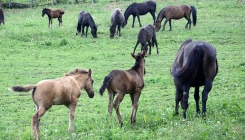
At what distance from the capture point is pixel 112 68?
19359mm

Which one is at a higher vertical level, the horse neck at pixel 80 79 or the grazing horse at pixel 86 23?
the grazing horse at pixel 86 23

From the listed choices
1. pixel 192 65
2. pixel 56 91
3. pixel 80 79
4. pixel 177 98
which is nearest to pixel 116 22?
pixel 177 98

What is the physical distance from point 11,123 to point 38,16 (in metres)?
23.6

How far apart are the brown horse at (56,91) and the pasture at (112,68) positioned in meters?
0.38

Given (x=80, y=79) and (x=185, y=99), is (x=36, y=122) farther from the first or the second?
(x=185, y=99)

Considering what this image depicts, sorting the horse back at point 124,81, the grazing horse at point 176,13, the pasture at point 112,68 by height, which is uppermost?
the grazing horse at point 176,13

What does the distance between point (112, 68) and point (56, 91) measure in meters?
9.63

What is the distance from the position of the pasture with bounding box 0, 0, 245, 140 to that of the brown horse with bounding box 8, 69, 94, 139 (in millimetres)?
379

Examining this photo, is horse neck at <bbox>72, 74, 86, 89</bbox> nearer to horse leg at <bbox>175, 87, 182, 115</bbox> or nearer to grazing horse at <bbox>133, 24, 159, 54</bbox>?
horse leg at <bbox>175, 87, 182, 115</bbox>

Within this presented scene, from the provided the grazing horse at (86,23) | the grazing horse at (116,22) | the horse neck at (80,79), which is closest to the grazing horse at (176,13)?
the grazing horse at (116,22)

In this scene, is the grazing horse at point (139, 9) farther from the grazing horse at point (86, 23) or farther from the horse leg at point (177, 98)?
the horse leg at point (177, 98)

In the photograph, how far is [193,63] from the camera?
33.0ft

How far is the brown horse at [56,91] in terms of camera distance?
9.45 metres

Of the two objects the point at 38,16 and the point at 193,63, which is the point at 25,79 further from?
the point at 38,16
